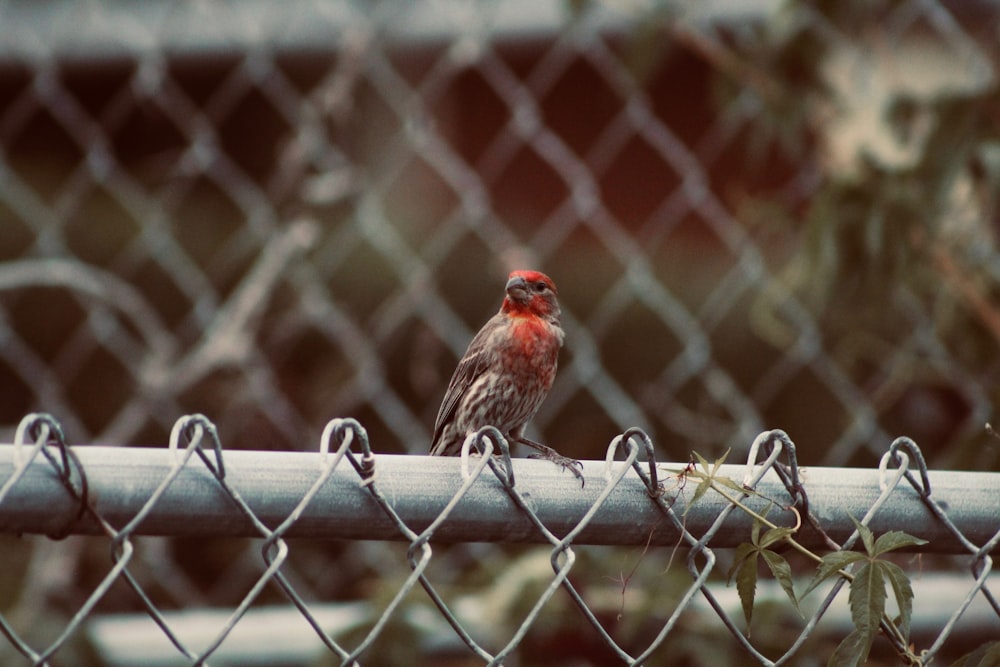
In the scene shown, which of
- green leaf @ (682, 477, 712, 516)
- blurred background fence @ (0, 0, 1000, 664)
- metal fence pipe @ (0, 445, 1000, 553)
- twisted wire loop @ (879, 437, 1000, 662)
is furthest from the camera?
blurred background fence @ (0, 0, 1000, 664)

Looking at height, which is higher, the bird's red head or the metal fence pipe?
the bird's red head

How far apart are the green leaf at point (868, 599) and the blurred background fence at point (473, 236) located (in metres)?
1.10

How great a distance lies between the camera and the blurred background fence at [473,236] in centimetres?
280

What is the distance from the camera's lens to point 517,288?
8.86 ft

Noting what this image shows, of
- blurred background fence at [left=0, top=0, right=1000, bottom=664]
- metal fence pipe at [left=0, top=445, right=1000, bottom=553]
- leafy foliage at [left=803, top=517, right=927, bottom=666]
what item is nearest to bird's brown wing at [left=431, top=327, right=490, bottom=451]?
blurred background fence at [left=0, top=0, right=1000, bottom=664]

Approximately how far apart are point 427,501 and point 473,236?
2.88 meters

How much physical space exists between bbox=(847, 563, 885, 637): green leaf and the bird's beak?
4.75 feet

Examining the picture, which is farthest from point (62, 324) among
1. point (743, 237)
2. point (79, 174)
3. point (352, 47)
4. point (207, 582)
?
point (743, 237)

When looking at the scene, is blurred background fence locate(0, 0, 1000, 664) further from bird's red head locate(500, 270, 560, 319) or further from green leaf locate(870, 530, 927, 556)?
green leaf locate(870, 530, 927, 556)

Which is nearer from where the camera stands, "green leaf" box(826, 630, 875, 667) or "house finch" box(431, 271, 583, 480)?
"green leaf" box(826, 630, 875, 667)

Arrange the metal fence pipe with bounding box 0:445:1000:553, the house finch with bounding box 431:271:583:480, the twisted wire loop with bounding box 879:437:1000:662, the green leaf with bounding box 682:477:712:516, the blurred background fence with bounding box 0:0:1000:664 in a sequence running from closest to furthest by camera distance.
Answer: the metal fence pipe with bounding box 0:445:1000:553 → the green leaf with bounding box 682:477:712:516 → the twisted wire loop with bounding box 879:437:1000:662 → the house finch with bounding box 431:271:583:480 → the blurred background fence with bounding box 0:0:1000:664

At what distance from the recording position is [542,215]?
15.1 ft

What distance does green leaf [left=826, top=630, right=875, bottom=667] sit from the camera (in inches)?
52.5

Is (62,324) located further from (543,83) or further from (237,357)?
(543,83)
